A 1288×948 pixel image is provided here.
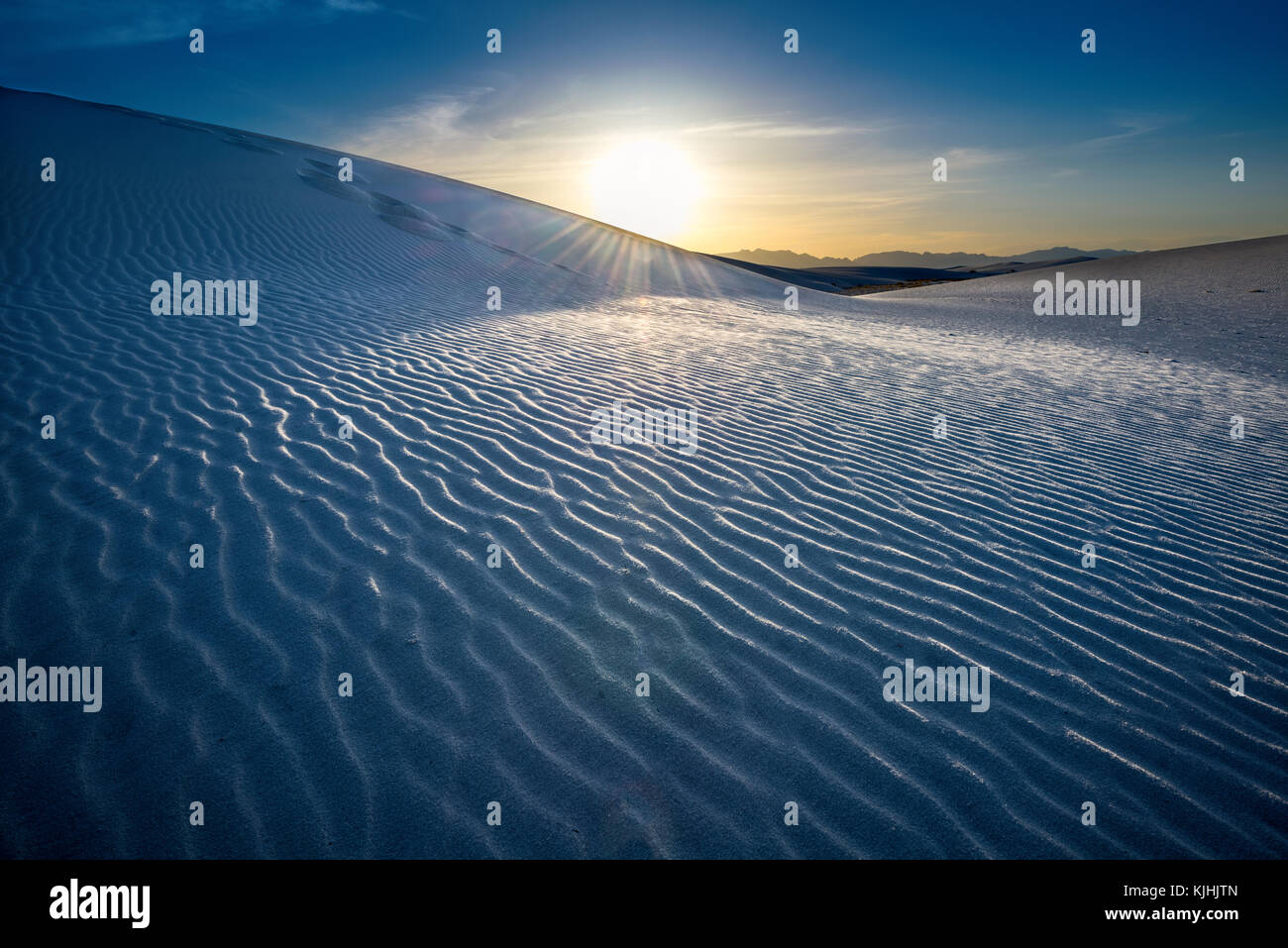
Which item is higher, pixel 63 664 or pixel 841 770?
pixel 63 664

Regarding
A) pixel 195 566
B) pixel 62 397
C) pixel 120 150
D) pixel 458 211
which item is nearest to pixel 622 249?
pixel 458 211

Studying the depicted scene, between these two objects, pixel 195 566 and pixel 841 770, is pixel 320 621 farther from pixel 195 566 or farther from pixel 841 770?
pixel 841 770

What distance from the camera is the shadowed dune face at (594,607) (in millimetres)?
2256

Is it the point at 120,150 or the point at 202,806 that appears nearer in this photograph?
the point at 202,806

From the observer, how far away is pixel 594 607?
127 inches

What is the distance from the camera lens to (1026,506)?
468 cm

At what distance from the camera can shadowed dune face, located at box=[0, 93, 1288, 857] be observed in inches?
88.8

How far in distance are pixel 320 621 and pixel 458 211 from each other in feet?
78.5
